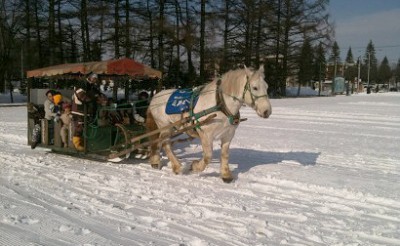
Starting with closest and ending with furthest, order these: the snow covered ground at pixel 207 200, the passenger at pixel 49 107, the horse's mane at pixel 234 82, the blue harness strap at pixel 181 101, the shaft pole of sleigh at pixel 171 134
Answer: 1. the snow covered ground at pixel 207 200
2. the horse's mane at pixel 234 82
3. the shaft pole of sleigh at pixel 171 134
4. the blue harness strap at pixel 181 101
5. the passenger at pixel 49 107

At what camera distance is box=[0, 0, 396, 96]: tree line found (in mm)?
30594

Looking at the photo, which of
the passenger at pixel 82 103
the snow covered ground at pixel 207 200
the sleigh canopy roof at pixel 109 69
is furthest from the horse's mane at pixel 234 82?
the passenger at pixel 82 103

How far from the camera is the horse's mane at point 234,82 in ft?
22.4

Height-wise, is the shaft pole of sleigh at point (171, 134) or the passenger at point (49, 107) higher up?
the passenger at point (49, 107)

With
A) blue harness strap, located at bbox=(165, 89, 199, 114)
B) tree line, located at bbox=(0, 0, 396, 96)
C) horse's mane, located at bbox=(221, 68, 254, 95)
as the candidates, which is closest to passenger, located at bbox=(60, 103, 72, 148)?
blue harness strap, located at bbox=(165, 89, 199, 114)

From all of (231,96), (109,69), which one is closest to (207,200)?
(231,96)

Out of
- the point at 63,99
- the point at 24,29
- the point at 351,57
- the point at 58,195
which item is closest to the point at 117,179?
the point at 58,195

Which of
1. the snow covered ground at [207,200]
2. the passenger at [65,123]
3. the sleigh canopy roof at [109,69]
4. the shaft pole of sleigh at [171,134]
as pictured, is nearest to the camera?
the snow covered ground at [207,200]

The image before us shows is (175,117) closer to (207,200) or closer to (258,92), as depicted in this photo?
(258,92)

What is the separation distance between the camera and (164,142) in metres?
8.23

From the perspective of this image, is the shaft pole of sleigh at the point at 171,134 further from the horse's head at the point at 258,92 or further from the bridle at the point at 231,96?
the horse's head at the point at 258,92

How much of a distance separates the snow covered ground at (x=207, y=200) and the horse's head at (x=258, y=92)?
51.4 inches

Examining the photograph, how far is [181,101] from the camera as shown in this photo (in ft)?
25.6

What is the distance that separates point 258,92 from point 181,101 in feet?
5.86
